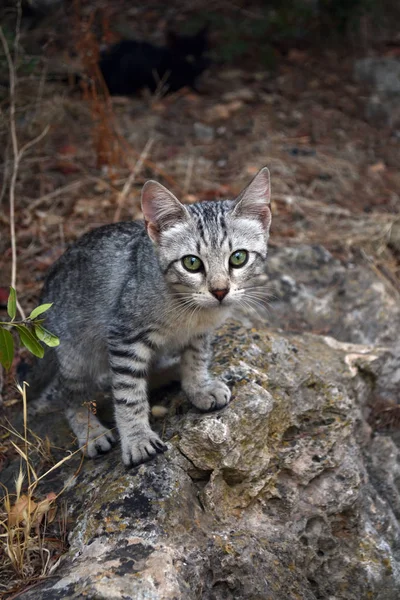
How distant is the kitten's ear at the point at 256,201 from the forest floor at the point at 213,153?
199 cm

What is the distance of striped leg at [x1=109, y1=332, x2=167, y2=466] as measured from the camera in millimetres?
3322

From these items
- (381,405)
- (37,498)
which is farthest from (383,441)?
(37,498)

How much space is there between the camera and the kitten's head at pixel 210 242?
3247 millimetres

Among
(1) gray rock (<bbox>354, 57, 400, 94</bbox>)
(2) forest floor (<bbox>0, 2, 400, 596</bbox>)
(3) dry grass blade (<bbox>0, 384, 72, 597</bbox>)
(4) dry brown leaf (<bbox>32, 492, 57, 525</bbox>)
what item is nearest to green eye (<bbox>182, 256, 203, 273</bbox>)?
(3) dry grass blade (<bbox>0, 384, 72, 597</bbox>)

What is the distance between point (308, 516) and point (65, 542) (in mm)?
1231

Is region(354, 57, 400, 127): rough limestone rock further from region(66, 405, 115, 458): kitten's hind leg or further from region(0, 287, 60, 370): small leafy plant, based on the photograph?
region(0, 287, 60, 370): small leafy plant

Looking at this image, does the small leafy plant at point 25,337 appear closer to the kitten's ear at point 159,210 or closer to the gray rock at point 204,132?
the kitten's ear at point 159,210

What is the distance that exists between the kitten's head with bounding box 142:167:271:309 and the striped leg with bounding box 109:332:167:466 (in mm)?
355

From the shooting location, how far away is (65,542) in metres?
3.03

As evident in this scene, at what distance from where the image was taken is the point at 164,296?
342cm

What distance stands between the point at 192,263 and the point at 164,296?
0.24 metres

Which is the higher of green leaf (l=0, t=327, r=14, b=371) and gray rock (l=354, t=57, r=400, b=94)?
green leaf (l=0, t=327, r=14, b=371)

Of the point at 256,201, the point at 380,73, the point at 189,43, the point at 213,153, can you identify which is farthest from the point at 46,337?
Result: the point at 380,73

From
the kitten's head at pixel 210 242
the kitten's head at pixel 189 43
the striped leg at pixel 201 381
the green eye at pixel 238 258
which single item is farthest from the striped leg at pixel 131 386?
the kitten's head at pixel 189 43
